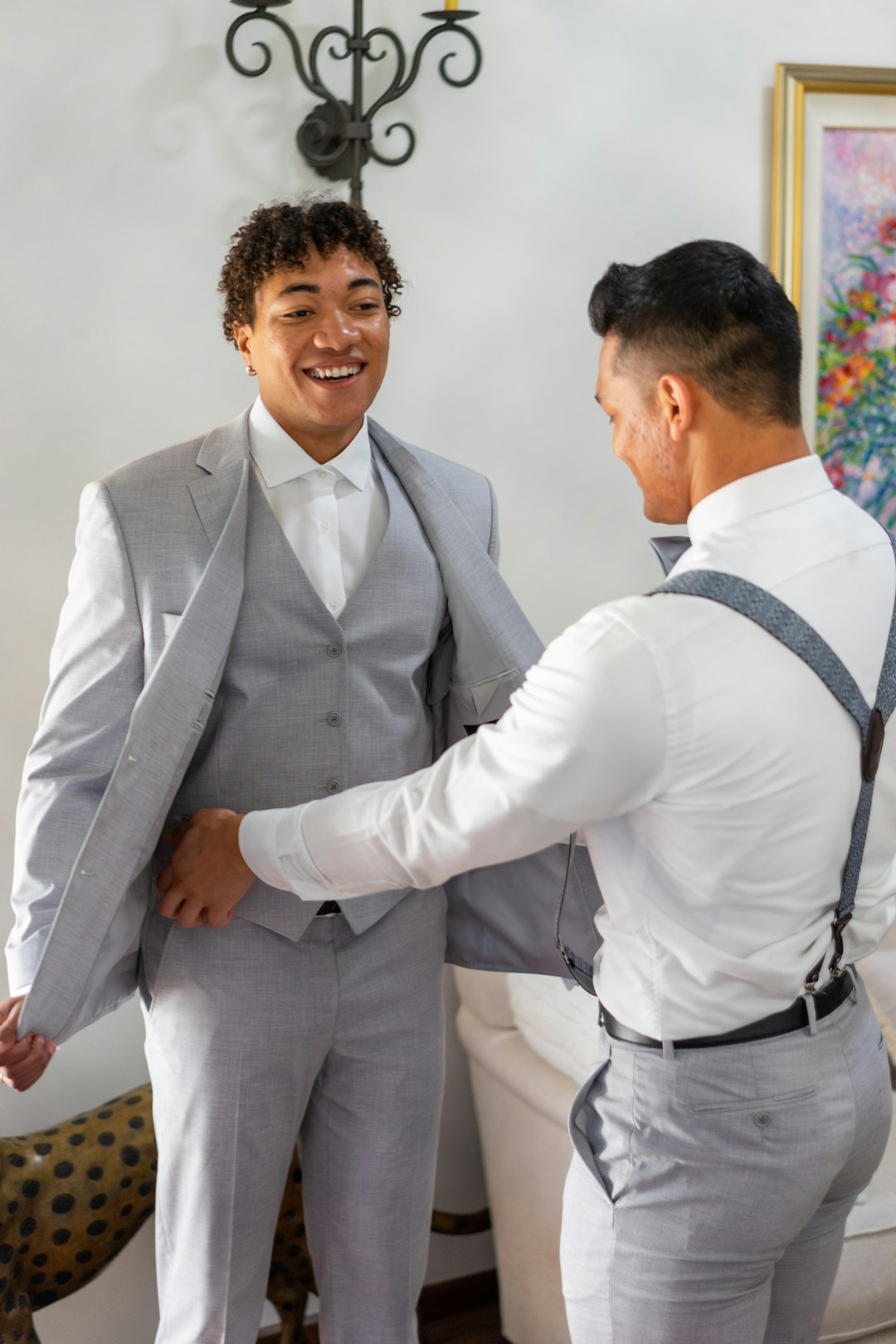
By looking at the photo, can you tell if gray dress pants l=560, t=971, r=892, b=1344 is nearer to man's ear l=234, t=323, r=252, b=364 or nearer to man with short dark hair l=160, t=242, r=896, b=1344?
man with short dark hair l=160, t=242, r=896, b=1344

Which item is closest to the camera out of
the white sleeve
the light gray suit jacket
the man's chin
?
the white sleeve

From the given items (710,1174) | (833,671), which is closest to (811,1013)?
(710,1174)

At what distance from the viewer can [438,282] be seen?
6.84 ft

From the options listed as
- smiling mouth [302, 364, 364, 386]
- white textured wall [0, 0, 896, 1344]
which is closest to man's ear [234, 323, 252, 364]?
smiling mouth [302, 364, 364, 386]

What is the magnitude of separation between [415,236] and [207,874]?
1.20 meters

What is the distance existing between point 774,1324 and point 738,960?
43 cm

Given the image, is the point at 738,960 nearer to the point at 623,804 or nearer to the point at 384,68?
the point at 623,804

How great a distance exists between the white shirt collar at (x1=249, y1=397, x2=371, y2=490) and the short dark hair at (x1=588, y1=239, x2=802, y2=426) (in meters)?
0.53

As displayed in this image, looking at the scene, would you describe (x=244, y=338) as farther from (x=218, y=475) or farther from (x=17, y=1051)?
(x=17, y=1051)

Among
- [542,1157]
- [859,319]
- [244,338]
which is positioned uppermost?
[859,319]

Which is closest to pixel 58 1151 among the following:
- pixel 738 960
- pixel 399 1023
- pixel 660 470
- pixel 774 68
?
pixel 399 1023

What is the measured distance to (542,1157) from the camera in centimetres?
198

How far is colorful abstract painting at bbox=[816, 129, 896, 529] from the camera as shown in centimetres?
230

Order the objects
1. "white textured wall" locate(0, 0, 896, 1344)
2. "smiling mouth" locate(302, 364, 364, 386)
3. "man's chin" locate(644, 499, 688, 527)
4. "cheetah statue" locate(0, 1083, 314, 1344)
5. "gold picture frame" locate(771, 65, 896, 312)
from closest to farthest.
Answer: "man's chin" locate(644, 499, 688, 527)
"smiling mouth" locate(302, 364, 364, 386)
"cheetah statue" locate(0, 1083, 314, 1344)
"white textured wall" locate(0, 0, 896, 1344)
"gold picture frame" locate(771, 65, 896, 312)
